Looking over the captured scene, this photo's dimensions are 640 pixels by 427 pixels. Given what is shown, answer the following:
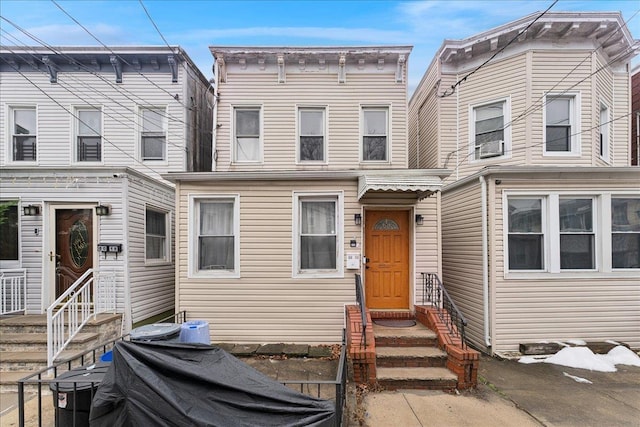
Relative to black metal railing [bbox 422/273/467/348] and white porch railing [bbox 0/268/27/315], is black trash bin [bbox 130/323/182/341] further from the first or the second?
black metal railing [bbox 422/273/467/348]

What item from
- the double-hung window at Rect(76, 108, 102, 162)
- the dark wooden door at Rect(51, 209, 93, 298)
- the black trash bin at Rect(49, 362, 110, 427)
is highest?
the double-hung window at Rect(76, 108, 102, 162)

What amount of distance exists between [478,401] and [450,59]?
7737 millimetres

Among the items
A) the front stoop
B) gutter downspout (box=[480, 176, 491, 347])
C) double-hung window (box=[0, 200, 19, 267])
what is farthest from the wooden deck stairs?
gutter downspout (box=[480, 176, 491, 347])

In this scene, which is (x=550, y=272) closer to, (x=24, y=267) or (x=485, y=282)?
(x=485, y=282)

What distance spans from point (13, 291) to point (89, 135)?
4240mm

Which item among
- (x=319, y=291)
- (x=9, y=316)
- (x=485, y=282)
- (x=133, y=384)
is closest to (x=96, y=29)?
(x=9, y=316)

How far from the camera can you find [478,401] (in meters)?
4.23

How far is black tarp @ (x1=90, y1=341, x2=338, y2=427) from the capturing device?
8.11ft

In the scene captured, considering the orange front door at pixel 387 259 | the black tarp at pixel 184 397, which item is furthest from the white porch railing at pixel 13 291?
the orange front door at pixel 387 259

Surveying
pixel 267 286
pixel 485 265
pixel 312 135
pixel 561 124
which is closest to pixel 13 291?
pixel 267 286

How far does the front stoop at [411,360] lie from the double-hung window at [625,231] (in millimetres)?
4217

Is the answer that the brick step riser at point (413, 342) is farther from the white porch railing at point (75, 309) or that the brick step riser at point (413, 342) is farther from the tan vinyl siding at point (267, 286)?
the white porch railing at point (75, 309)

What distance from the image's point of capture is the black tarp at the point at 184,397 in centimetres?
247

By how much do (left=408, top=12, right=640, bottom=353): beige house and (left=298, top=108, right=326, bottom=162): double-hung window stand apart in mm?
3077
